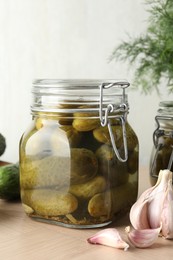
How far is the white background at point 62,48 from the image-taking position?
1.15 meters

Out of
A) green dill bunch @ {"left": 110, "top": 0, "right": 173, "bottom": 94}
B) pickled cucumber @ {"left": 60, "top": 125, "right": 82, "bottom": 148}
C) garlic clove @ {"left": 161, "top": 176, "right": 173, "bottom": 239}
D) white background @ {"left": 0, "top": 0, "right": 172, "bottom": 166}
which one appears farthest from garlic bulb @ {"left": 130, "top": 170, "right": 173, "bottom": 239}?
white background @ {"left": 0, "top": 0, "right": 172, "bottom": 166}

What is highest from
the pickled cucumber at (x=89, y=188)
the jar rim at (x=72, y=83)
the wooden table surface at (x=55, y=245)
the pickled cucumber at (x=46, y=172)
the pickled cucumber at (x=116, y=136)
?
the jar rim at (x=72, y=83)

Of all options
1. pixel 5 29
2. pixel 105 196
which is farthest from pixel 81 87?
pixel 5 29

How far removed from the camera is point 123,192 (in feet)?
2.03

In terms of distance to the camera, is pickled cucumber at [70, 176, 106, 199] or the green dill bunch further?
the green dill bunch

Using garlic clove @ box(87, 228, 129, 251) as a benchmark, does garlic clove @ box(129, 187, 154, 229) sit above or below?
above

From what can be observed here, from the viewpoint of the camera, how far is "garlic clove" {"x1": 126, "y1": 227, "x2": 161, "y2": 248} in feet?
1.77

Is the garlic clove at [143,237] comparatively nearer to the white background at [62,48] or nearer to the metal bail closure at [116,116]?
the metal bail closure at [116,116]

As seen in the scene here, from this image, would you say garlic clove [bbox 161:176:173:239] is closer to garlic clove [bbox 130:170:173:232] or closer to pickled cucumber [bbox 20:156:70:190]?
garlic clove [bbox 130:170:173:232]

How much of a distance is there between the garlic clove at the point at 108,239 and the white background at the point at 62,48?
0.61 m

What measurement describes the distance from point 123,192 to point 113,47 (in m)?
0.62

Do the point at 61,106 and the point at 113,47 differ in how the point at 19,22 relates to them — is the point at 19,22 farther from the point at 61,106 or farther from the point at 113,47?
the point at 61,106

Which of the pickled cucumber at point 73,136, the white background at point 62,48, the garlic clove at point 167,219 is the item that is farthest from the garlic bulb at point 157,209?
the white background at point 62,48

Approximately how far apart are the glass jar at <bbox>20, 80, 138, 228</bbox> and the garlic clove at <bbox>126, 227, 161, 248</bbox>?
0.06m
